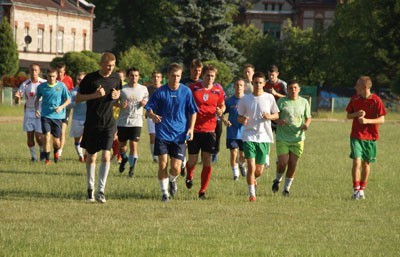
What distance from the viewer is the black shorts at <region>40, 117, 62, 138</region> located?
22.3 metres

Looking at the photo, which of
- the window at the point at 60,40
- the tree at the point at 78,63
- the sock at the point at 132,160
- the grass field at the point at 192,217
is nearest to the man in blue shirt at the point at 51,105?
the grass field at the point at 192,217

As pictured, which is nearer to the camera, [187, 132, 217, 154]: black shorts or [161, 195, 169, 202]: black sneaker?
[161, 195, 169, 202]: black sneaker

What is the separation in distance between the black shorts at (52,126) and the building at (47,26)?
55.9 m

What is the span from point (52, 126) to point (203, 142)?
655cm

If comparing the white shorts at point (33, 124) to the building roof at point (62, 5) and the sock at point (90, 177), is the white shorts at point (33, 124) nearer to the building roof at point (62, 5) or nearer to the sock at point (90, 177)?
the sock at point (90, 177)

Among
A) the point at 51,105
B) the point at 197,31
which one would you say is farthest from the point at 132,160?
the point at 197,31

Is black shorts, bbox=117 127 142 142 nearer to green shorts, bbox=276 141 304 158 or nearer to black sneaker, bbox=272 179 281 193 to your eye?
black sneaker, bbox=272 179 281 193

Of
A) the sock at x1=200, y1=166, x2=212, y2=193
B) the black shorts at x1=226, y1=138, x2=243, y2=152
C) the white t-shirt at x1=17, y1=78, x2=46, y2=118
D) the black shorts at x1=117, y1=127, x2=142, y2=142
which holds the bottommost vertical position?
the sock at x1=200, y1=166, x2=212, y2=193

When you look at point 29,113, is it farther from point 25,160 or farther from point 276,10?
point 276,10

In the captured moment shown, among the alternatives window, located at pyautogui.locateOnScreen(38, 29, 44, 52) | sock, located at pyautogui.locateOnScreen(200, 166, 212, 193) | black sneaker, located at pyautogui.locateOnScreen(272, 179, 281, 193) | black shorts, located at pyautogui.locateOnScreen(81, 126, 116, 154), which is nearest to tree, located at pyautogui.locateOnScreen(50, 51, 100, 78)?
window, located at pyautogui.locateOnScreen(38, 29, 44, 52)

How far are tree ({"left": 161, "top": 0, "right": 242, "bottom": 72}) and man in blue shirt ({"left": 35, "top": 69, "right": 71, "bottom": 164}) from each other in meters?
51.2

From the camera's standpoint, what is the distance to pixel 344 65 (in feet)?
258

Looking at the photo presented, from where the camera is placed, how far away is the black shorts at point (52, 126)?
22.3 meters

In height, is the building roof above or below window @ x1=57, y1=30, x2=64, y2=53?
above
